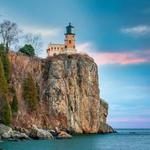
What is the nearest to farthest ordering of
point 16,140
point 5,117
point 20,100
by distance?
point 16,140 < point 5,117 < point 20,100

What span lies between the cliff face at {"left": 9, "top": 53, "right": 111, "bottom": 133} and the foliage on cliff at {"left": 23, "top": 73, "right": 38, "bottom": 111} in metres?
1.13

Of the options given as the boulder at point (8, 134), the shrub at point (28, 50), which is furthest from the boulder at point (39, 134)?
the shrub at point (28, 50)

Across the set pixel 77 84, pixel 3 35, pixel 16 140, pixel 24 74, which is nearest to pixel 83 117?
pixel 77 84

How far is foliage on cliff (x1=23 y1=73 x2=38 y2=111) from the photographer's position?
142750mm

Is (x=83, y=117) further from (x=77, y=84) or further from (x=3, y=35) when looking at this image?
(x=3, y=35)

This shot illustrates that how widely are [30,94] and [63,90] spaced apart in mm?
14599

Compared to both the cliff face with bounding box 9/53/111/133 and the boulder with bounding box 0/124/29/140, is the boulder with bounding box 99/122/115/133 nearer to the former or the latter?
the cliff face with bounding box 9/53/111/133

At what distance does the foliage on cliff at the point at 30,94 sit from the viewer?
5620 inches

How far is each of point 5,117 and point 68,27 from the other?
58862 millimetres

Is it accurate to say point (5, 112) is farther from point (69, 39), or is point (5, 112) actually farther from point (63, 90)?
point (69, 39)

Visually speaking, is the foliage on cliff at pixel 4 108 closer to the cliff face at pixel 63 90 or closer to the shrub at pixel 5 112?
the shrub at pixel 5 112

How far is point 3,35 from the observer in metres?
151

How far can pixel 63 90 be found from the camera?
510 feet

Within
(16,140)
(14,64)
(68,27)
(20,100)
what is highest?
(68,27)
